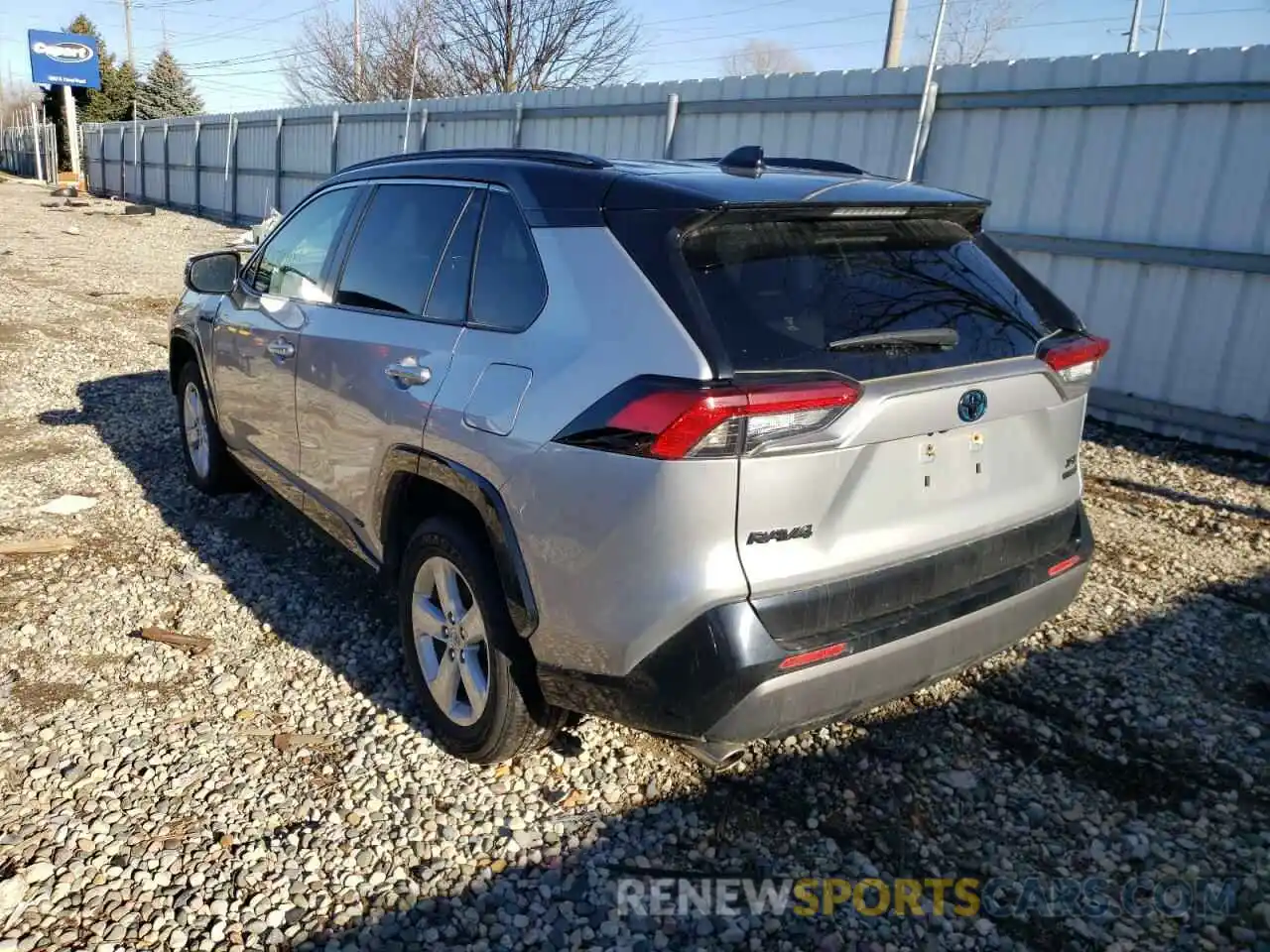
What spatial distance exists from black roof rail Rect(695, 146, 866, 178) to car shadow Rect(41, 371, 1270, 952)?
1.84 meters

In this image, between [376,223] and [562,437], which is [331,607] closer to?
[376,223]

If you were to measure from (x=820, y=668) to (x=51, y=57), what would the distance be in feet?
168

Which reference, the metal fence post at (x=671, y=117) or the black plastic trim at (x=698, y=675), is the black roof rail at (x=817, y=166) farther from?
the metal fence post at (x=671, y=117)

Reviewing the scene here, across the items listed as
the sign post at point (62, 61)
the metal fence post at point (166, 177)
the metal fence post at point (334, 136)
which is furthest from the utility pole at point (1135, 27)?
the sign post at point (62, 61)

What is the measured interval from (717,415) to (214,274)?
11.3ft

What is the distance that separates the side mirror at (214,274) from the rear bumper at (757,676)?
3020 millimetres

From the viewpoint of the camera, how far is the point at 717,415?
2.23 m

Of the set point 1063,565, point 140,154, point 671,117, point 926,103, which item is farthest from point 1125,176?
point 140,154

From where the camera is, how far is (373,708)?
3.50 metres

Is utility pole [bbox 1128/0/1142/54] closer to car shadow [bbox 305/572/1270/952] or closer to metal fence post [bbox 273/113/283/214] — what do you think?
car shadow [bbox 305/572/1270/952]

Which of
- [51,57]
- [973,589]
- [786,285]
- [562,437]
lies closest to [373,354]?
[562,437]

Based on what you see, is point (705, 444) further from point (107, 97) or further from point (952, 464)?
point (107, 97)

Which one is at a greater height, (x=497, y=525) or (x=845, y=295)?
(x=845, y=295)

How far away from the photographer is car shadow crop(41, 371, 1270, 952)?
8.21 ft
